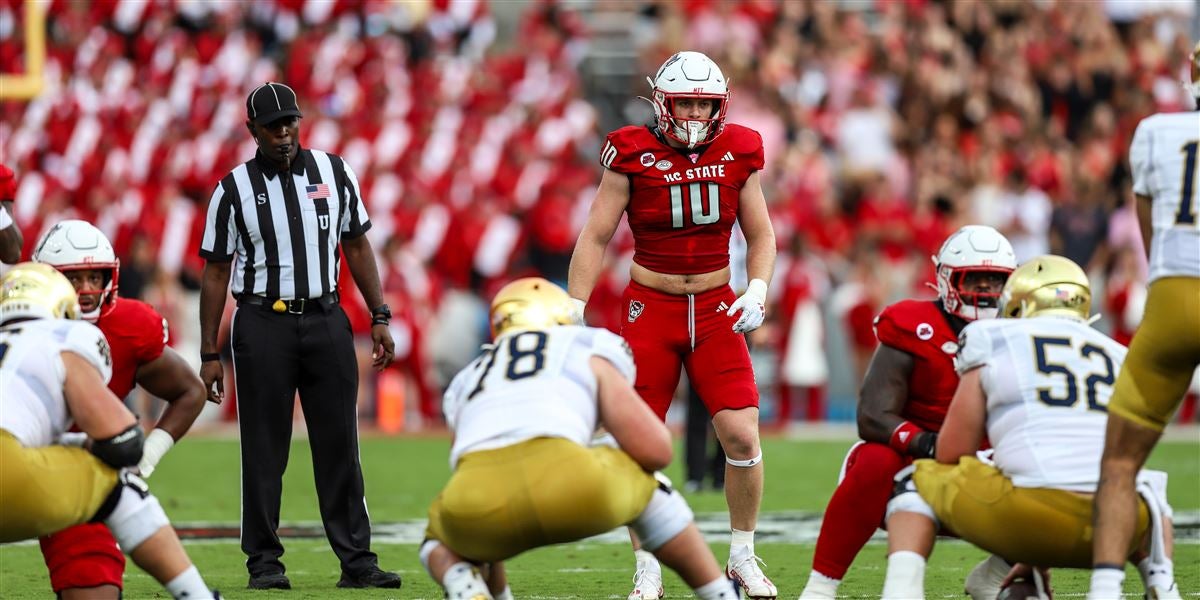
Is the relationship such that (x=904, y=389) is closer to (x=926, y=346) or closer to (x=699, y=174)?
(x=926, y=346)

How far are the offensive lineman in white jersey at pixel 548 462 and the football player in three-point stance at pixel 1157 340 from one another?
3.40 feet

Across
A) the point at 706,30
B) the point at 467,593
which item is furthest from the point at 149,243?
the point at 467,593

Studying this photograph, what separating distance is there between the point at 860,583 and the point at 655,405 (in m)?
1.04

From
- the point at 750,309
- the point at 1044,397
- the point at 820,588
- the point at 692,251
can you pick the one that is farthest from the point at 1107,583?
the point at 692,251

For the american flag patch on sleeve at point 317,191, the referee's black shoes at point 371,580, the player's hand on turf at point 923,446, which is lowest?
the referee's black shoes at point 371,580

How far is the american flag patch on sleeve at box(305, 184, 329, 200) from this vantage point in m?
6.96

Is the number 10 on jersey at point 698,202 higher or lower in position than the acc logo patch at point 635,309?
higher

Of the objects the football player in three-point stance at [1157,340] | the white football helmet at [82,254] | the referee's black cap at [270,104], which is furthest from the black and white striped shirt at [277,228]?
the football player in three-point stance at [1157,340]

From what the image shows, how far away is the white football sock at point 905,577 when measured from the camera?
490 centimetres

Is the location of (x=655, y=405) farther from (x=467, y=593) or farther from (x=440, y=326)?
(x=440, y=326)

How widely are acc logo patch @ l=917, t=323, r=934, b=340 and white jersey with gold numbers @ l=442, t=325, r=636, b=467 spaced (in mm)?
1113

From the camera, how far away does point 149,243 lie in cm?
1611

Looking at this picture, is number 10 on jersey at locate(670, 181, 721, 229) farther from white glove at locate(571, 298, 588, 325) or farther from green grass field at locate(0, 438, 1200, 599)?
green grass field at locate(0, 438, 1200, 599)

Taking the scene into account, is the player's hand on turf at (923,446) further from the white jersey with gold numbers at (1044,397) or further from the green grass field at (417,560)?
the green grass field at (417,560)
